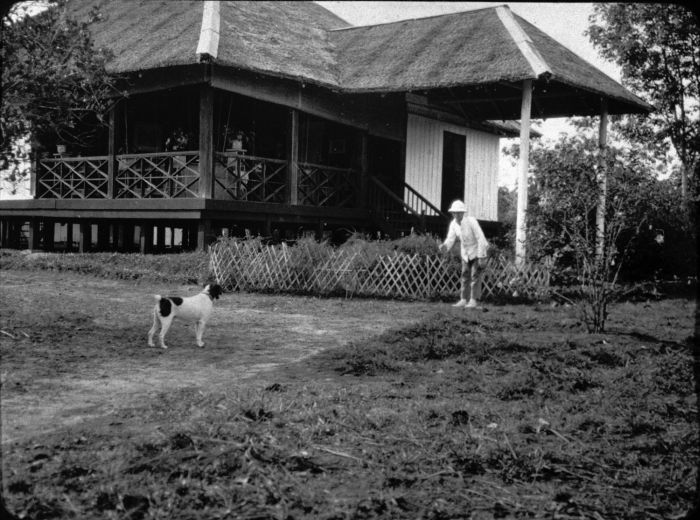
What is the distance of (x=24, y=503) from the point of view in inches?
129

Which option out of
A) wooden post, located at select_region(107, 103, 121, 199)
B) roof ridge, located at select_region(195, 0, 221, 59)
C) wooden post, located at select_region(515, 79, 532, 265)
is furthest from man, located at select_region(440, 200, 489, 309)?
wooden post, located at select_region(107, 103, 121, 199)

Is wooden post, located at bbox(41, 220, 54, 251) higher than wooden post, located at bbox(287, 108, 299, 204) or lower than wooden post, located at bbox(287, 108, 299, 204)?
lower

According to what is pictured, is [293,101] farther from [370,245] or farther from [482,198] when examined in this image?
[482,198]

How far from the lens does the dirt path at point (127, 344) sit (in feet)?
17.3

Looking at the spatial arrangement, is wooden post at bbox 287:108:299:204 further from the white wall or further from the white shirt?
the white shirt

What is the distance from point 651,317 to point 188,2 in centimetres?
1429

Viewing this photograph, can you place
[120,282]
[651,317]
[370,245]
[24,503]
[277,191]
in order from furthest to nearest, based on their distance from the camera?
[277,191], [120,282], [370,245], [651,317], [24,503]

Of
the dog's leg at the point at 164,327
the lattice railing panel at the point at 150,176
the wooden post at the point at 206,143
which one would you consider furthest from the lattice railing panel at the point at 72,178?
the dog's leg at the point at 164,327

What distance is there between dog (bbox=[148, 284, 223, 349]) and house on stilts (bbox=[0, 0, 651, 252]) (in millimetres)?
7927

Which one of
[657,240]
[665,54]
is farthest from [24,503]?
[665,54]

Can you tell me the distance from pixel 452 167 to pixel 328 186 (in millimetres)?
5240

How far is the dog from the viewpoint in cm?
736

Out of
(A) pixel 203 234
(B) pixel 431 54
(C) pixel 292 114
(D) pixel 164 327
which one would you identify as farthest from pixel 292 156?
(D) pixel 164 327

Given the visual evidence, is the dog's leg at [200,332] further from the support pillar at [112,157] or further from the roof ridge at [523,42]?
the support pillar at [112,157]
